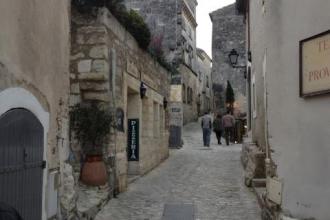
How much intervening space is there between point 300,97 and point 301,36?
636 millimetres

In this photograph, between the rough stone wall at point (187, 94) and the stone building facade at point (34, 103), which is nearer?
the stone building facade at point (34, 103)

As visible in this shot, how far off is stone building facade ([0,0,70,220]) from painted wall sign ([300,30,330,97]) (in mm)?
2506

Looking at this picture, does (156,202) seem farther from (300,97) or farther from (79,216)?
(300,97)

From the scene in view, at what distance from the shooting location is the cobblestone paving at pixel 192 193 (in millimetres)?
7461

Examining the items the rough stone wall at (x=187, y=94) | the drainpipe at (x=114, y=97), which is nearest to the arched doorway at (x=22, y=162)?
the drainpipe at (x=114, y=97)

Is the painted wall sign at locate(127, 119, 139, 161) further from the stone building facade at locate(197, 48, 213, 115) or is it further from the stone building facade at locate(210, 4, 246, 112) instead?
the stone building facade at locate(210, 4, 246, 112)

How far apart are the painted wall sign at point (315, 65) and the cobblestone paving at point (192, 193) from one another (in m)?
2.64

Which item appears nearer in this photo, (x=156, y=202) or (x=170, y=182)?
(x=156, y=202)

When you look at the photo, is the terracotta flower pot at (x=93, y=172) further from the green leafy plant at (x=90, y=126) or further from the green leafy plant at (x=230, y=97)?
the green leafy plant at (x=230, y=97)

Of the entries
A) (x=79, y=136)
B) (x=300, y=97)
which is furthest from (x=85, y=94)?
(x=300, y=97)

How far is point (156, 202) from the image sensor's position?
27.3 ft

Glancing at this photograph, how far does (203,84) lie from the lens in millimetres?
38594

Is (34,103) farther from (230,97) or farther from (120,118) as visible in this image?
(230,97)

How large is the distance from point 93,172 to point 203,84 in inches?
1231
